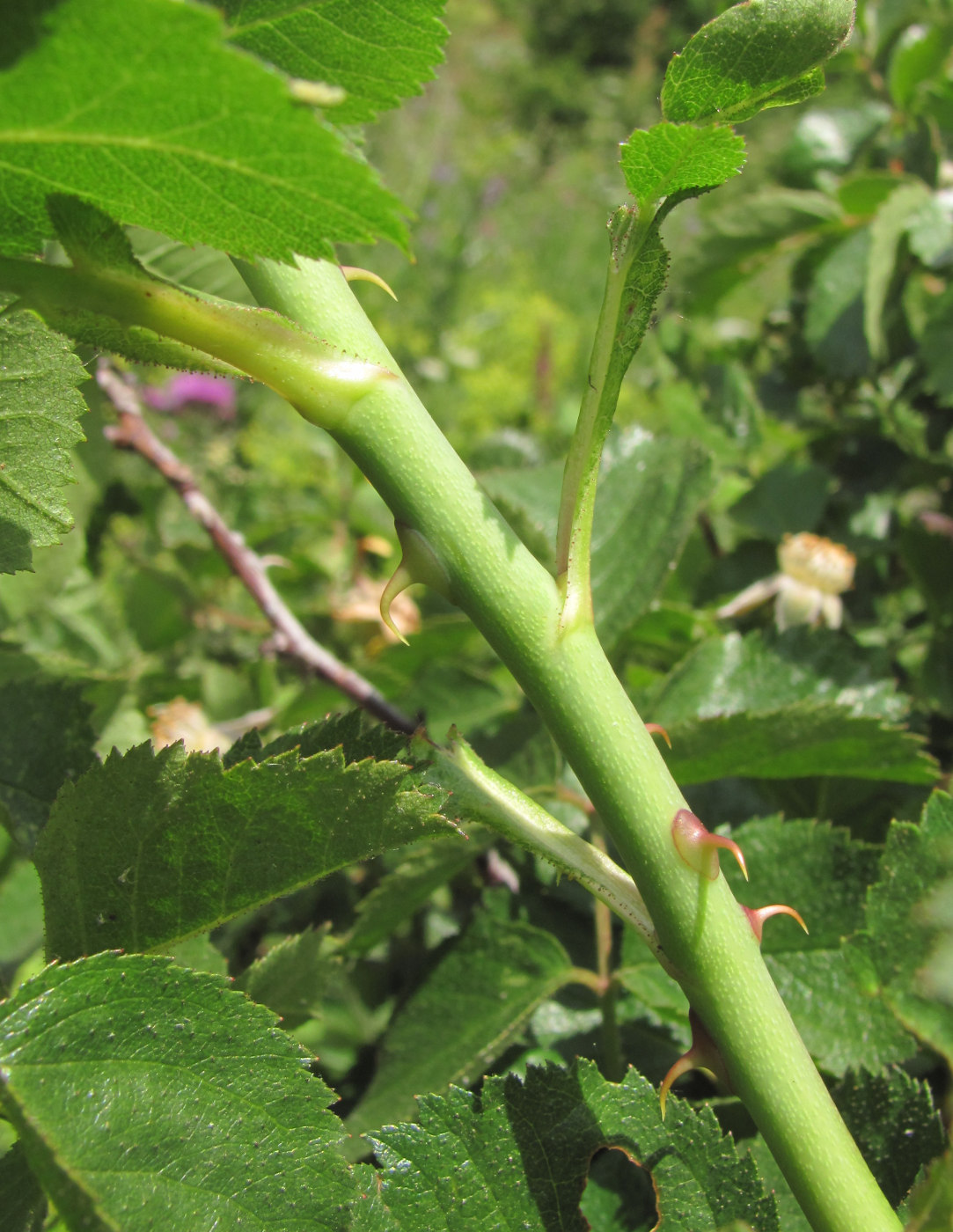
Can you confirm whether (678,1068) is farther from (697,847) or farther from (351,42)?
(351,42)

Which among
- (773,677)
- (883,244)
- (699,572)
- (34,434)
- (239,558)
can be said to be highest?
(883,244)

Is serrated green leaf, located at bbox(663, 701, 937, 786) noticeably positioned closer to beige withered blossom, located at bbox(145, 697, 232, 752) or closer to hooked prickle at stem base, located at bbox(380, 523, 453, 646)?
hooked prickle at stem base, located at bbox(380, 523, 453, 646)

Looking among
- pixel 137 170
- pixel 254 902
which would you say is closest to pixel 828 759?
pixel 254 902

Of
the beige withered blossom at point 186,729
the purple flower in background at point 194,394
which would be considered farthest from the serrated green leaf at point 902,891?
the purple flower in background at point 194,394

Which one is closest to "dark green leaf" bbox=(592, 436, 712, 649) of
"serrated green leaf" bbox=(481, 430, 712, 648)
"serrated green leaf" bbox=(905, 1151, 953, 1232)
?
"serrated green leaf" bbox=(481, 430, 712, 648)

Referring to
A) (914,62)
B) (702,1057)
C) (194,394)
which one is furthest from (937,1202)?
(194,394)

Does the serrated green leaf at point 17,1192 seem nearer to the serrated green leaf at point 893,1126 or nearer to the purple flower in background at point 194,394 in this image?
the serrated green leaf at point 893,1126
